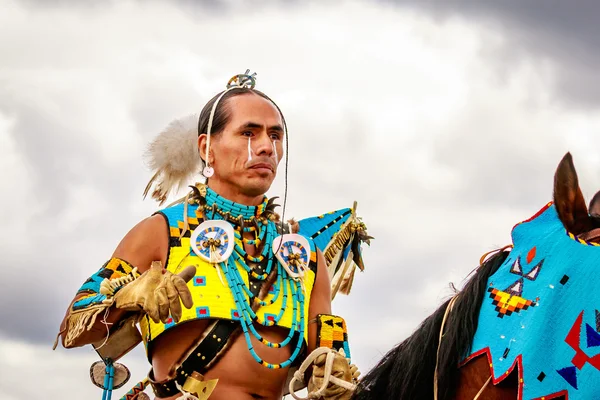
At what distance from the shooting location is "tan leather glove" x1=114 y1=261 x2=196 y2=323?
11.2 ft

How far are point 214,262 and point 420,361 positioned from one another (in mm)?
1505

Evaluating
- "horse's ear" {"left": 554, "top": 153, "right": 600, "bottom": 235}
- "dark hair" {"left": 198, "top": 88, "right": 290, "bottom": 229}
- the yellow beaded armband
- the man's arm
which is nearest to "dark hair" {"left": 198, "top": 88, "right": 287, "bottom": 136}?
"dark hair" {"left": 198, "top": 88, "right": 290, "bottom": 229}

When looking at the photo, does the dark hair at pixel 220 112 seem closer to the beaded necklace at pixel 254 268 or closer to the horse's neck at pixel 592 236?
the beaded necklace at pixel 254 268

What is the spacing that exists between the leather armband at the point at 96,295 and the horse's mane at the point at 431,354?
3.95 ft

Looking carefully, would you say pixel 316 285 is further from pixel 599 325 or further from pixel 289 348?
pixel 599 325

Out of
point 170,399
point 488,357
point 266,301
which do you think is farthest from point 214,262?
point 488,357

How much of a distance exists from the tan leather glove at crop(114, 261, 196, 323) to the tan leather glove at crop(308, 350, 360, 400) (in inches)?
31.6

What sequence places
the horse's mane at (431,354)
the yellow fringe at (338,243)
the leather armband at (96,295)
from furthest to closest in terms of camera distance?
the yellow fringe at (338,243)
the leather armband at (96,295)
the horse's mane at (431,354)

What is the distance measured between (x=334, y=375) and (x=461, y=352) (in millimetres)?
1175

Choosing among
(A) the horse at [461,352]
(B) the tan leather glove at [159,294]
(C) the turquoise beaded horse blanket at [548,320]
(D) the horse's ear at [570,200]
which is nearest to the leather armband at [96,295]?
(B) the tan leather glove at [159,294]

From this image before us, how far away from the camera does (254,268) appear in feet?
14.4

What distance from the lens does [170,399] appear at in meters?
4.09

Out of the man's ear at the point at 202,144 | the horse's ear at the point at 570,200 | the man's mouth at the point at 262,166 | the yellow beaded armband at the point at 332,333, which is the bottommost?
the horse's ear at the point at 570,200

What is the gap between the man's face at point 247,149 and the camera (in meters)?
4.44
